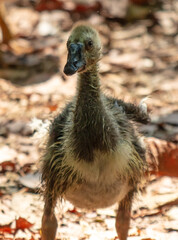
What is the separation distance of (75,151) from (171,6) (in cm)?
457

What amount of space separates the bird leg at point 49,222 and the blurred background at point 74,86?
0.84 feet

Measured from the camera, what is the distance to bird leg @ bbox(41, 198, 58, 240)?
9.36 ft

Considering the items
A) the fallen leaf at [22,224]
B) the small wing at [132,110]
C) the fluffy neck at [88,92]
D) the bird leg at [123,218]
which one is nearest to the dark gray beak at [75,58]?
the fluffy neck at [88,92]

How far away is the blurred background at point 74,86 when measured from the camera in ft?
10.8

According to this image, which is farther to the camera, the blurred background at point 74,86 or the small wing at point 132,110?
the blurred background at point 74,86

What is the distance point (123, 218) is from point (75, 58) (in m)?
1.18

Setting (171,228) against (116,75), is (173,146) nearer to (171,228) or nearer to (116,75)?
(171,228)

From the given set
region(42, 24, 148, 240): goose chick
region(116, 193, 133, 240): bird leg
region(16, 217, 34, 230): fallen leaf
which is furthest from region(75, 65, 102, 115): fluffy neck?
region(16, 217, 34, 230): fallen leaf

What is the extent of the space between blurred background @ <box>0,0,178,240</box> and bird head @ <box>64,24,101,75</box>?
0.51 metres

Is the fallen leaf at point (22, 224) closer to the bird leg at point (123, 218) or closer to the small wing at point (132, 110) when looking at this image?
the bird leg at point (123, 218)

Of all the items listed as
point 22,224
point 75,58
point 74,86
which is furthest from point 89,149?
point 74,86

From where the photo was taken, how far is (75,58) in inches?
92.0

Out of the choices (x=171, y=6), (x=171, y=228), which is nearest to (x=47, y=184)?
(x=171, y=228)

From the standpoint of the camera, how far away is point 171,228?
317 cm
